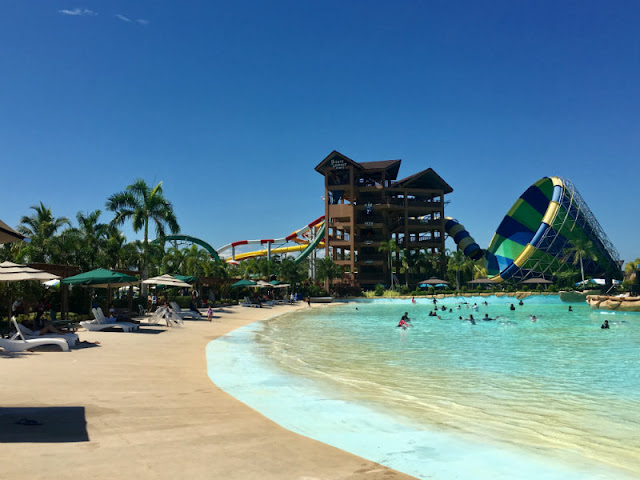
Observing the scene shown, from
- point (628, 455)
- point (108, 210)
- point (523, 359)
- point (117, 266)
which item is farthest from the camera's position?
point (108, 210)

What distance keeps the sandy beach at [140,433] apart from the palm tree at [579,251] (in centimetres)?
7579

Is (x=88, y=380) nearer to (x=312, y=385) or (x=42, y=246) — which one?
(x=312, y=385)

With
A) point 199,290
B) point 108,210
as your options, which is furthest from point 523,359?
point 199,290

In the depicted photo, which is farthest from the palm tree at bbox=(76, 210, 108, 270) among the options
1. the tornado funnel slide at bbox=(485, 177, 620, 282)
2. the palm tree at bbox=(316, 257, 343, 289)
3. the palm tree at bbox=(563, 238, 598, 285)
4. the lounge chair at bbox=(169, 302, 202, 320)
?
the palm tree at bbox=(563, 238, 598, 285)

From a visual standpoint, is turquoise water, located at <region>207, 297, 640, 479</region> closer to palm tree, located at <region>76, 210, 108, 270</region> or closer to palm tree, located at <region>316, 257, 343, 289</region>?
palm tree, located at <region>76, 210, 108, 270</region>

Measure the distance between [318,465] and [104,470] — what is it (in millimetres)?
1959

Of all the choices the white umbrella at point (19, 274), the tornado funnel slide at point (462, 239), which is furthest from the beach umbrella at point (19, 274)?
the tornado funnel slide at point (462, 239)

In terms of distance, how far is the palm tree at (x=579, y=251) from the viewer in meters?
72.7

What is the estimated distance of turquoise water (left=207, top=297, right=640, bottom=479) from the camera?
5.45 meters

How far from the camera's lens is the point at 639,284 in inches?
1818

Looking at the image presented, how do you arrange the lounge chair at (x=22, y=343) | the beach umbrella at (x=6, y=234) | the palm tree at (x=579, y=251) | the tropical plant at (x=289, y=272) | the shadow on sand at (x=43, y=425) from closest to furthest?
the shadow on sand at (x=43, y=425) < the beach umbrella at (x=6, y=234) < the lounge chair at (x=22, y=343) < the tropical plant at (x=289, y=272) < the palm tree at (x=579, y=251)

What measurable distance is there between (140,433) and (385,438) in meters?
2.93

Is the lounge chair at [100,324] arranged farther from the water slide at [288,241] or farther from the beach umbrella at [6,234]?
the water slide at [288,241]

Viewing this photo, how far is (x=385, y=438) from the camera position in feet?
19.6
